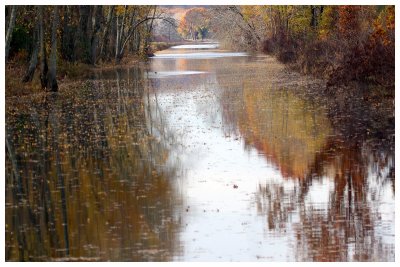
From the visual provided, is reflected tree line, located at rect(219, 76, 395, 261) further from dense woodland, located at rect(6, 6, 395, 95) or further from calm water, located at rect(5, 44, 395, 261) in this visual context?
dense woodland, located at rect(6, 6, 395, 95)

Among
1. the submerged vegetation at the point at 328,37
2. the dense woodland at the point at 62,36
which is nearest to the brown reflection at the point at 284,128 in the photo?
the submerged vegetation at the point at 328,37

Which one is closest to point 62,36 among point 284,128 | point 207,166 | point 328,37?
point 328,37

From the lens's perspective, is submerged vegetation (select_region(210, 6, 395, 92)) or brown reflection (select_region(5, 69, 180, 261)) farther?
submerged vegetation (select_region(210, 6, 395, 92))

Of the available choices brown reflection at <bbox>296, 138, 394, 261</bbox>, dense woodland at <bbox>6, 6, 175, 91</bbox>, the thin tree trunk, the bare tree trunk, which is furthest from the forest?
the bare tree trunk

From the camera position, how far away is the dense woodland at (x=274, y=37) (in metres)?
27.2

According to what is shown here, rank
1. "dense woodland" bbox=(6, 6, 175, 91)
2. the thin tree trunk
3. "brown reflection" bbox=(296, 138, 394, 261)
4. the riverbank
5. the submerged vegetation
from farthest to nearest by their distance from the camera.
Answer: the thin tree trunk
"dense woodland" bbox=(6, 6, 175, 91)
the riverbank
the submerged vegetation
"brown reflection" bbox=(296, 138, 394, 261)

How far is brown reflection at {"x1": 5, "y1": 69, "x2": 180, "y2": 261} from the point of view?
31.9ft

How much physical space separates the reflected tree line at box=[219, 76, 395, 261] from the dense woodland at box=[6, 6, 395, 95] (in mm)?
3756

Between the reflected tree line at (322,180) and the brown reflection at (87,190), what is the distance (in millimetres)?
1351

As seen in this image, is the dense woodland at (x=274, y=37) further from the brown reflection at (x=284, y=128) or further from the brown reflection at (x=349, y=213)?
the brown reflection at (x=349, y=213)

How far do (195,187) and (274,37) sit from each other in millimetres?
49480

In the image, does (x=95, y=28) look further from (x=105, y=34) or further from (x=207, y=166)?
(x=207, y=166)

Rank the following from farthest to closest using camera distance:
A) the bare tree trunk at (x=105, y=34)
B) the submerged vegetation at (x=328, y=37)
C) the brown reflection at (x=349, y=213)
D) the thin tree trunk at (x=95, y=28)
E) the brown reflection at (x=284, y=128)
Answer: the bare tree trunk at (x=105, y=34) → the thin tree trunk at (x=95, y=28) → the submerged vegetation at (x=328, y=37) → the brown reflection at (x=284, y=128) → the brown reflection at (x=349, y=213)

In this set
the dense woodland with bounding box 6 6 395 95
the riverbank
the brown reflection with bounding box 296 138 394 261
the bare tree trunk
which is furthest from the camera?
the bare tree trunk
